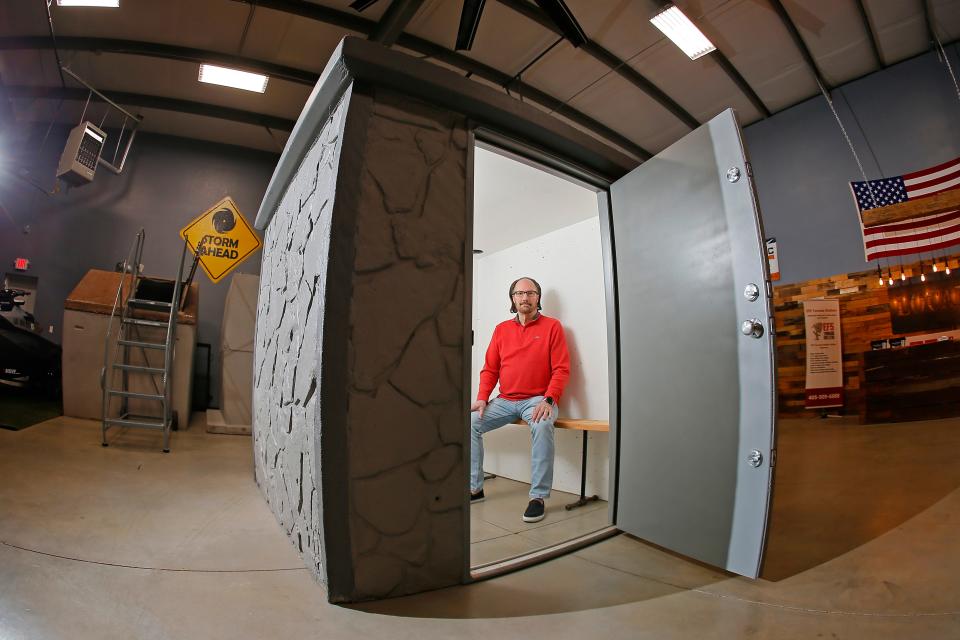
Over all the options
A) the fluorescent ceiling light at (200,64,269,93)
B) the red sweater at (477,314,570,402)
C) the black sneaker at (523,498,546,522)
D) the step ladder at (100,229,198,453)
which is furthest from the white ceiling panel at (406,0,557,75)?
the black sneaker at (523,498,546,522)

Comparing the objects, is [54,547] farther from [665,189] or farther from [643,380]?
[665,189]

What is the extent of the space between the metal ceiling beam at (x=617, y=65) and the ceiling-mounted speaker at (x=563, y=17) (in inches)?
22.0

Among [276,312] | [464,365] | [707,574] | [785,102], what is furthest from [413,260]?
[785,102]

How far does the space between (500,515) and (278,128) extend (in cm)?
586

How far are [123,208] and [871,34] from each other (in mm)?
9578

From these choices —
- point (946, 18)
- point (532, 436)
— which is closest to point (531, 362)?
point (532, 436)

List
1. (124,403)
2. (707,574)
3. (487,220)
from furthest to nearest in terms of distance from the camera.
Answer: (124,403)
(487,220)
(707,574)

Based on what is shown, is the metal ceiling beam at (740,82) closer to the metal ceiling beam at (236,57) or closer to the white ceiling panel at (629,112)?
the white ceiling panel at (629,112)

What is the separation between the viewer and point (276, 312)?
2051 millimetres

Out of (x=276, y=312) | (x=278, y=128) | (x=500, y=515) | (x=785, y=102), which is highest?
(x=785, y=102)

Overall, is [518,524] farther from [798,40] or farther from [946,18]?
[946,18]

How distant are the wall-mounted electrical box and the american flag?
366 inches

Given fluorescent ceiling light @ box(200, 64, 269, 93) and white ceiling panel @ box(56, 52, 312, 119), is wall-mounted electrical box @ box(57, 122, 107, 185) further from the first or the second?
fluorescent ceiling light @ box(200, 64, 269, 93)

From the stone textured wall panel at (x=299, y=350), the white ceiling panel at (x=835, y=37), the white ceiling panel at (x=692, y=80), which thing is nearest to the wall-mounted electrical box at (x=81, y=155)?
the stone textured wall panel at (x=299, y=350)
